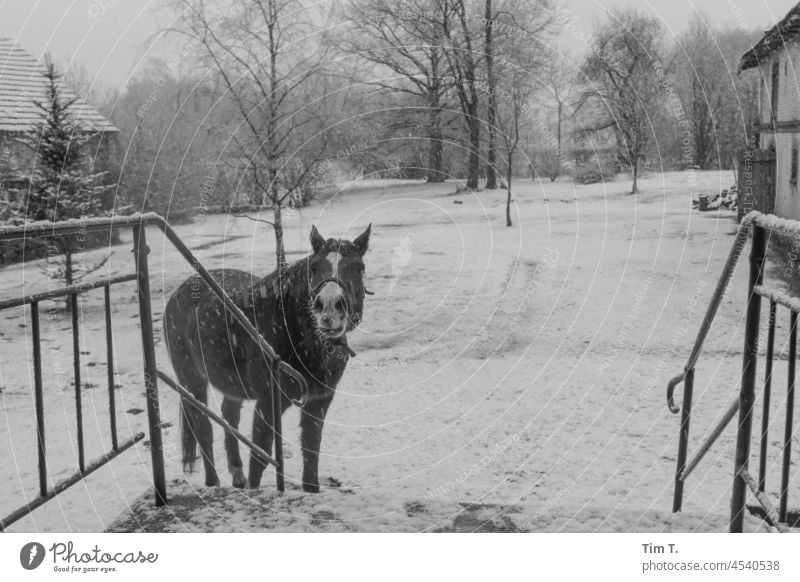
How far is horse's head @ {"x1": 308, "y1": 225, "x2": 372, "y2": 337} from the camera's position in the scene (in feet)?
13.8

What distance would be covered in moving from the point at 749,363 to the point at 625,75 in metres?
10.3

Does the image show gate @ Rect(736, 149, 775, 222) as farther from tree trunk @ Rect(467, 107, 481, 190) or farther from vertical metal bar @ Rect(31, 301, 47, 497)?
vertical metal bar @ Rect(31, 301, 47, 497)

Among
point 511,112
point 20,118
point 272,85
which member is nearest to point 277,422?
point 272,85

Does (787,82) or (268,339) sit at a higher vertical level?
(787,82)

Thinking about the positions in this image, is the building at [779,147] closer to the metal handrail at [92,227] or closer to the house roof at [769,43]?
the house roof at [769,43]

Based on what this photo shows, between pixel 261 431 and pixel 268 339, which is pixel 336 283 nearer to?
pixel 268 339

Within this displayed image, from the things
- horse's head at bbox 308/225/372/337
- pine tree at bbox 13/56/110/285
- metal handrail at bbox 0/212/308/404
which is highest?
pine tree at bbox 13/56/110/285

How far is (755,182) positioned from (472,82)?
10.0m

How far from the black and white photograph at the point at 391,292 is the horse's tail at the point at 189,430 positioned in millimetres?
25

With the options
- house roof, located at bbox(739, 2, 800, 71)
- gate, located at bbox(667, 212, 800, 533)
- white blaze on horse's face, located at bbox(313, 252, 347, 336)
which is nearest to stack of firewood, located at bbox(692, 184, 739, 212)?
house roof, located at bbox(739, 2, 800, 71)

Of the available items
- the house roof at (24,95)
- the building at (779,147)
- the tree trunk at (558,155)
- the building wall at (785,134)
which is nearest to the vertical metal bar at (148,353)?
the tree trunk at (558,155)

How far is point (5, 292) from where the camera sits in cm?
987

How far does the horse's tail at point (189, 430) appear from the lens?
582 centimetres

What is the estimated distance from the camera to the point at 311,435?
501cm
